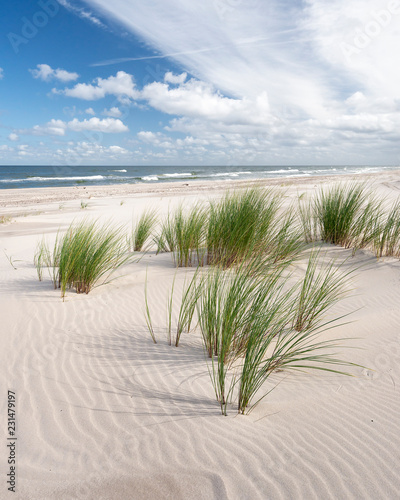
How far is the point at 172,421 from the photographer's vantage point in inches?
76.5

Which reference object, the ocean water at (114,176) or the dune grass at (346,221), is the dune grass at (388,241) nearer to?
the dune grass at (346,221)

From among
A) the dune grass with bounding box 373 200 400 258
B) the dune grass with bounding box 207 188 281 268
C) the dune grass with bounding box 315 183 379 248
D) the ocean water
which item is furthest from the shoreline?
the dune grass with bounding box 207 188 281 268

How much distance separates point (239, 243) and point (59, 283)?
7.56ft

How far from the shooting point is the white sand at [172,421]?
1.59 meters

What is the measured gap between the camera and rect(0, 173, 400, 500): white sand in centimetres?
159

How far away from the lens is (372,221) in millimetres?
5340

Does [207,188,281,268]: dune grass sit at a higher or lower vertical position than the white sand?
higher

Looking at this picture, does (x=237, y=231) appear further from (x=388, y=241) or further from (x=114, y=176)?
(x=114, y=176)

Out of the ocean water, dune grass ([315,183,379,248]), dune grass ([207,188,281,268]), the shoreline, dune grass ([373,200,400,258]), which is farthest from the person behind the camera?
the ocean water

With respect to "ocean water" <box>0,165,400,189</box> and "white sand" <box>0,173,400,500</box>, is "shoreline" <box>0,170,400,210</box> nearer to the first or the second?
"ocean water" <box>0,165,400,189</box>

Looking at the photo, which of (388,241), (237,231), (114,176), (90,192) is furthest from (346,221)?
(114,176)

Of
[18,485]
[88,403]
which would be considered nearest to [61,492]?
[18,485]

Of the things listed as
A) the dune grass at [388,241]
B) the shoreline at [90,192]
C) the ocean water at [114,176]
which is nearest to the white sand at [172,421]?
the dune grass at [388,241]

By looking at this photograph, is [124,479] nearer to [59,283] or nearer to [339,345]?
[339,345]
